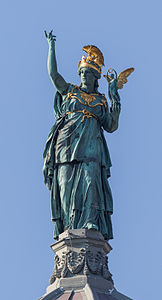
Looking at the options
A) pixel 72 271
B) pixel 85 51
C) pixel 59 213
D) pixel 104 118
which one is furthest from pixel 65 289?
pixel 85 51

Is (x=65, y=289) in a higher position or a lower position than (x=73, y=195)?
Result: lower

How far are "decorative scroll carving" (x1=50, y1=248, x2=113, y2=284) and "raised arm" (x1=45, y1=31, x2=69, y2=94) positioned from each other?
5.41 m

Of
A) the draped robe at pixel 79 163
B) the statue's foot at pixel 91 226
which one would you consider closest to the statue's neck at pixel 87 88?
the draped robe at pixel 79 163

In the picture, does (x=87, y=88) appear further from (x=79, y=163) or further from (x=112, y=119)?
(x=79, y=163)

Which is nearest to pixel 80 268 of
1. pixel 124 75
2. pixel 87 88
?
pixel 87 88

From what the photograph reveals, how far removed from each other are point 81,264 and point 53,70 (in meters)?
6.12

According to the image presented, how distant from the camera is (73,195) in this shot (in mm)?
29828

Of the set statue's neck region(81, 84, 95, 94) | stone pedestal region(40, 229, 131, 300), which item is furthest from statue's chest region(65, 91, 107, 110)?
stone pedestal region(40, 229, 131, 300)

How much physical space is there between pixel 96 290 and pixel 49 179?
4212mm

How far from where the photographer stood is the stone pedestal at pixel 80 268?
28.4 metres

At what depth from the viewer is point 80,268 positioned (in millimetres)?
28719

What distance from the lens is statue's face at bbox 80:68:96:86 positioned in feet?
104

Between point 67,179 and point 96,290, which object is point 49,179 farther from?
point 96,290

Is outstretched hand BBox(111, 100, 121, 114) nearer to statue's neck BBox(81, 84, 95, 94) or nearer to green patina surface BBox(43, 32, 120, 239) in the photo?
green patina surface BBox(43, 32, 120, 239)
